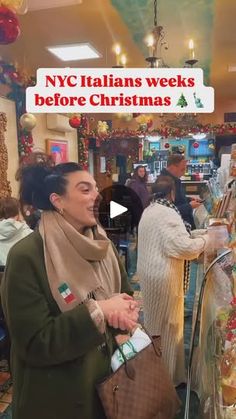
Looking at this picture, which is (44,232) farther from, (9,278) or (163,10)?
(163,10)

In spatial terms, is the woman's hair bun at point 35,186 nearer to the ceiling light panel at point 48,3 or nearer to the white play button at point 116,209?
the ceiling light panel at point 48,3

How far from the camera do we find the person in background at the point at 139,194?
6234 mm

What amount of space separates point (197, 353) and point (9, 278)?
118 centimetres

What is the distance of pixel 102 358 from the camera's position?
1199 millimetres

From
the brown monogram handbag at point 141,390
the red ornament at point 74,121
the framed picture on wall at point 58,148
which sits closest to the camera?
the brown monogram handbag at point 141,390

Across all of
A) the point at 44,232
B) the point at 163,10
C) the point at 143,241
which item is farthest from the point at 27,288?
the point at 163,10

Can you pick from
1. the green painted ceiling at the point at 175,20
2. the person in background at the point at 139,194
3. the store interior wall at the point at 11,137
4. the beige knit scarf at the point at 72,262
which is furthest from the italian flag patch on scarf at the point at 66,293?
the person in background at the point at 139,194

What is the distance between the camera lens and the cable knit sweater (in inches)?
88.3

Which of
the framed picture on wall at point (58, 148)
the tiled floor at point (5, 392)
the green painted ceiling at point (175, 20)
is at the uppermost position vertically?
the green painted ceiling at point (175, 20)

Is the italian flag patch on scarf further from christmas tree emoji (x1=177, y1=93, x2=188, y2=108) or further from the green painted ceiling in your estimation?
the green painted ceiling

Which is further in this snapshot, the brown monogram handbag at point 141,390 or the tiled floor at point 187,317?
the tiled floor at point 187,317

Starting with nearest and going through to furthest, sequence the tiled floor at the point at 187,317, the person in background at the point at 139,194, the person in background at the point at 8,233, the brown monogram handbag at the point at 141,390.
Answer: the brown monogram handbag at the point at 141,390 → the tiled floor at the point at 187,317 → the person in background at the point at 8,233 → the person in background at the point at 139,194

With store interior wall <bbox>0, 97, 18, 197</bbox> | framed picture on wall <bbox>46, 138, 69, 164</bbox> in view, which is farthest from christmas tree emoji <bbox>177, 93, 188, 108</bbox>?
framed picture on wall <bbox>46, 138, 69, 164</bbox>

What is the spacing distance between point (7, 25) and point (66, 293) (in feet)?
4.95
